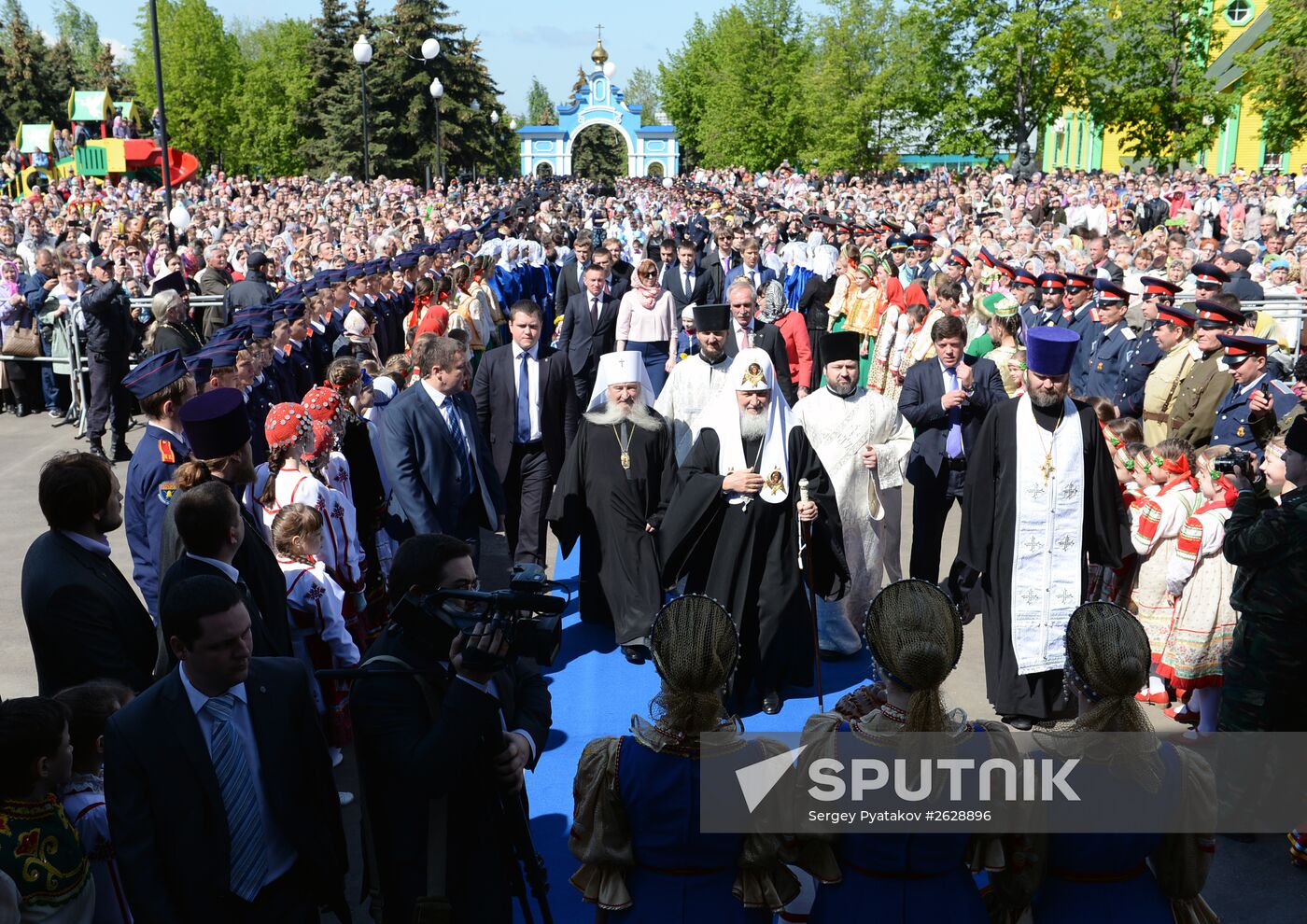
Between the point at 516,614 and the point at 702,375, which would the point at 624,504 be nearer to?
the point at 702,375

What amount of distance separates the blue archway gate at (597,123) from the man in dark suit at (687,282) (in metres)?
81.4

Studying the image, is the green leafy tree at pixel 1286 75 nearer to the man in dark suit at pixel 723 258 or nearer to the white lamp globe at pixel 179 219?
the man in dark suit at pixel 723 258

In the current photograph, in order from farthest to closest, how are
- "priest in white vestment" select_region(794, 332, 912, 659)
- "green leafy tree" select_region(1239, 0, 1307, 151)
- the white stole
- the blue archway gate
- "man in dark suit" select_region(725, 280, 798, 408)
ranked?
1. the blue archway gate
2. "green leafy tree" select_region(1239, 0, 1307, 151)
3. "man in dark suit" select_region(725, 280, 798, 408)
4. "priest in white vestment" select_region(794, 332, 912, 659)
5. the white stole

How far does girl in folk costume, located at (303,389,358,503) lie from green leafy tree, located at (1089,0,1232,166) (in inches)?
1694

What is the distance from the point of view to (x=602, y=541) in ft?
24.4

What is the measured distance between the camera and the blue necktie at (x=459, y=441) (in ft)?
22.8

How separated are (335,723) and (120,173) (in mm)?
43736

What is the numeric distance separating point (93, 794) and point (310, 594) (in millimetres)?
1859

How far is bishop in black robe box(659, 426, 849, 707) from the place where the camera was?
257 inches

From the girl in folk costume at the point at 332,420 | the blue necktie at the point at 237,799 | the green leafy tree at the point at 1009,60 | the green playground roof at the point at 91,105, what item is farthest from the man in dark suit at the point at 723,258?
the green playground roof at the point at 91,105

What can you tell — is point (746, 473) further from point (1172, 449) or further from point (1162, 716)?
point (1162, 716)

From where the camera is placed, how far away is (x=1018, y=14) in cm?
4303

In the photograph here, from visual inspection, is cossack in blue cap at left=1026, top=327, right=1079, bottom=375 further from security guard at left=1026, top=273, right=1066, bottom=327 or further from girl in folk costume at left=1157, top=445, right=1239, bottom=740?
security guard at left=1026, top=273, right=1066, bottom=327

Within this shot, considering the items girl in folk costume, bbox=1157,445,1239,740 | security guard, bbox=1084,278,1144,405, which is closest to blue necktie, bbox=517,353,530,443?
girl in folk costume, bbox=1157,445,1239,740
